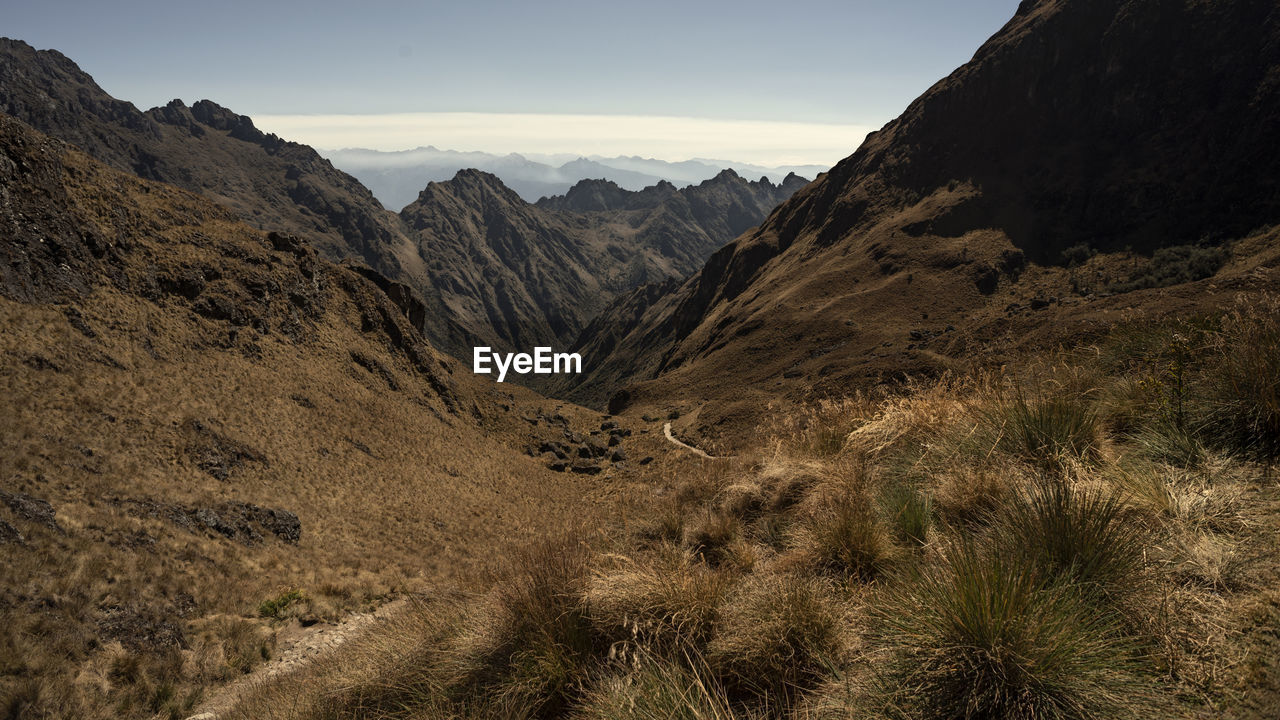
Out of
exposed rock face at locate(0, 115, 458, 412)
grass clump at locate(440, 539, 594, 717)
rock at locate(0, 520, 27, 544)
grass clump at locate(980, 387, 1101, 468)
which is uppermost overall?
exposed rock face at locate(0, 115, 458, 412)

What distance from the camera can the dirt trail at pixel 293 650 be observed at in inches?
336

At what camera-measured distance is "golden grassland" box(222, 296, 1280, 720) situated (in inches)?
97.9

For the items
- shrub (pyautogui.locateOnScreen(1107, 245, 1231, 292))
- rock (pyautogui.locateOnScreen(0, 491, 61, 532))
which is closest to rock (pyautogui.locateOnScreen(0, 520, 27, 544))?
rock (pyautogui.locateOnScreen(0, 491, 61, 532))

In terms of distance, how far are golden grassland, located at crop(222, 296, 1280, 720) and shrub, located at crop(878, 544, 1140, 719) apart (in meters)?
0.01

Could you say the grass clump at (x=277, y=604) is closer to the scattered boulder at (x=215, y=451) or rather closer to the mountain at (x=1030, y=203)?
the scattered boulder at (x=215, y=451)

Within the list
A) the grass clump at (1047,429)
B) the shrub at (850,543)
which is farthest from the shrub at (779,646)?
the grass clump at (1047,429)

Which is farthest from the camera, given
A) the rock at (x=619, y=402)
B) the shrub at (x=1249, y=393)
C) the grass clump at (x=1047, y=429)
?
the rock at (x=619, y=402)

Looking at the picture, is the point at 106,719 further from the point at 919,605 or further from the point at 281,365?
the point at 281,365

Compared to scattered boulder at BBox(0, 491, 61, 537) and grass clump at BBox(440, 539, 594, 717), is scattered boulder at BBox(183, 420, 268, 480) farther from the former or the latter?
grass clump at BBox(440, 539, 594, 717)

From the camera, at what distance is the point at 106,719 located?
7.98 meters

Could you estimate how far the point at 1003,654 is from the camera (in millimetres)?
2428

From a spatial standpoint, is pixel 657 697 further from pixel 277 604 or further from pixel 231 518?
pixel 231 518

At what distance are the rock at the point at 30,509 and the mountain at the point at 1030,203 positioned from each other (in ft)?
107

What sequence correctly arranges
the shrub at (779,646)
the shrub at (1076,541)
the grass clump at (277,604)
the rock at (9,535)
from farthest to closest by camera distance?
the grass clump at (277,604) → the rock at (9,535) → the shrub at (779,646) → the shrub at (1076,541)
